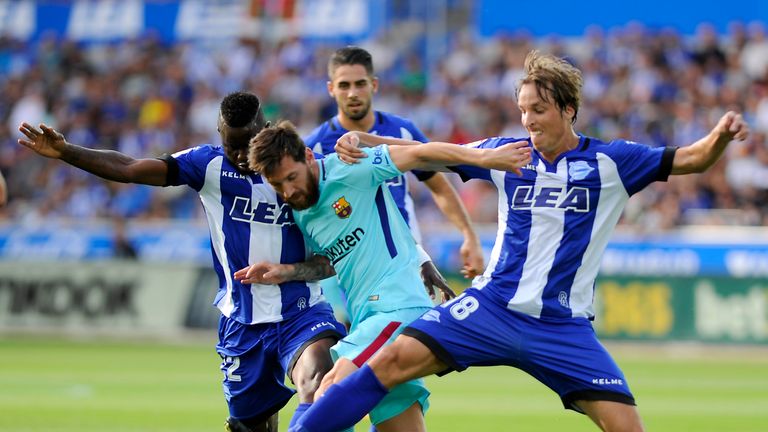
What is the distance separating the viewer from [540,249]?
688 cm

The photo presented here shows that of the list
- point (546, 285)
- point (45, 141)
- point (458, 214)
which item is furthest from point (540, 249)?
point (45, 141)

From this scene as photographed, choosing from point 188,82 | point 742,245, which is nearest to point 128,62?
point 188,82

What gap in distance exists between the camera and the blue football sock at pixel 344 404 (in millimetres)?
6578

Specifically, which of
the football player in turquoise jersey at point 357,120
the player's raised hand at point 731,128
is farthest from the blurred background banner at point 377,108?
the player's raised hand at point 731,128

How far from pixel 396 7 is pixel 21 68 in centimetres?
860

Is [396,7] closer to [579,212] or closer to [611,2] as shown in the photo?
[611,2]

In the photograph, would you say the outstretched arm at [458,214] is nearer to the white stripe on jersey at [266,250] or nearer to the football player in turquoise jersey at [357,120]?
the football player in turquoise jersey at [357,120]

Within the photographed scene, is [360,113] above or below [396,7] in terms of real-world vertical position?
below

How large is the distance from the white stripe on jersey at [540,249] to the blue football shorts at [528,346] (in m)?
0.08

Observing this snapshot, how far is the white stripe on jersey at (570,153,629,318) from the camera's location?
6.89 metres

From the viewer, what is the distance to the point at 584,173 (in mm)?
6902

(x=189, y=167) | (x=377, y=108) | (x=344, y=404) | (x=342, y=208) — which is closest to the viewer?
(x=344, y=404)

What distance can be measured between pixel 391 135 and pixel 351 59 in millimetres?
671

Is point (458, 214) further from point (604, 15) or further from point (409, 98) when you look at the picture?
point (604, 15)
